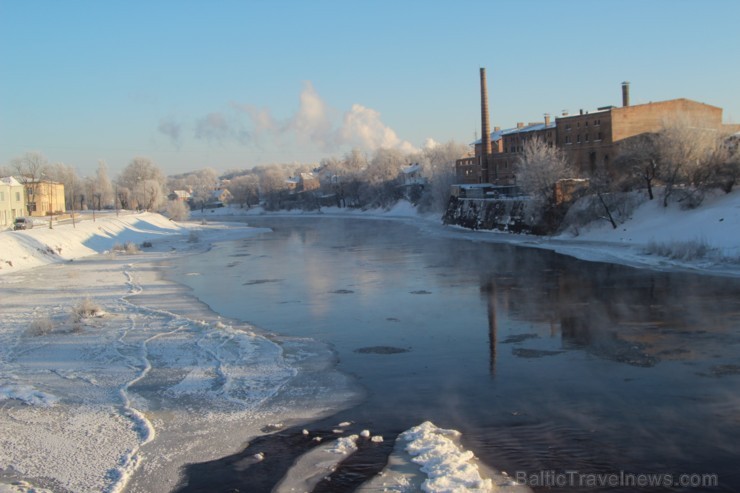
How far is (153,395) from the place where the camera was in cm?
1167

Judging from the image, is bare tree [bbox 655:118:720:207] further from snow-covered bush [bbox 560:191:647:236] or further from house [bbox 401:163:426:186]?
house [bbox 401:163:426:186]

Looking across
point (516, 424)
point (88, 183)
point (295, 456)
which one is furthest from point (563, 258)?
point (88, 183)

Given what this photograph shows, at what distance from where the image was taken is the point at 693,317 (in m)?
17.3

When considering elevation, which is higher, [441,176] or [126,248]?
[441,176]

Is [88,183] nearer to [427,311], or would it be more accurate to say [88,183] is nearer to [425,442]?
[427,311]

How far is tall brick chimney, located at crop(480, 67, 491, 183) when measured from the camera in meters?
69.3

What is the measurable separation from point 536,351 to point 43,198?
85.6m

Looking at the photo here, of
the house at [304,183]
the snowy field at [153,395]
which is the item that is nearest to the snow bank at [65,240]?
the snowy field at [153,395]

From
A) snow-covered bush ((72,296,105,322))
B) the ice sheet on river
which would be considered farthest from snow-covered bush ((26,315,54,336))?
snow-covered bush ((72,296,105,322))

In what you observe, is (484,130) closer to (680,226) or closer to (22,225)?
(680,226)

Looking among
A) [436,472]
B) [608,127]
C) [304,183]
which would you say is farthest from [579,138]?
[304,183]

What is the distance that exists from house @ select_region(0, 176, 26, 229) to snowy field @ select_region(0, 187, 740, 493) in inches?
1456

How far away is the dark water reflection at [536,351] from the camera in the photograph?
9.09 m

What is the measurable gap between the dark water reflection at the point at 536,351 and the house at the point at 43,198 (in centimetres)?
5996
